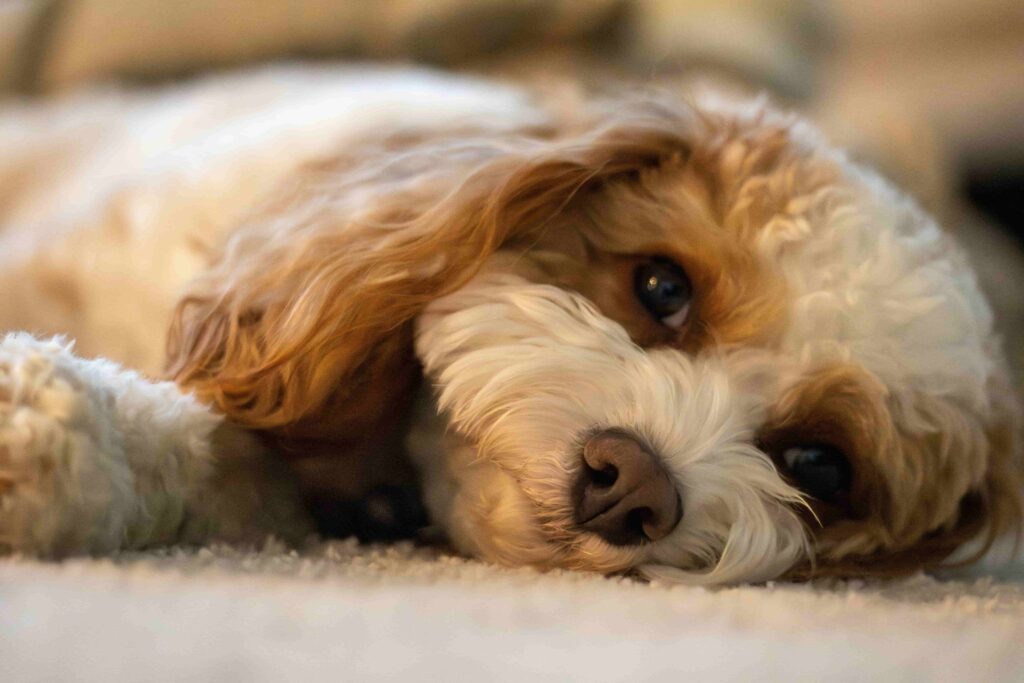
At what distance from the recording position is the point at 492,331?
4.39 ft

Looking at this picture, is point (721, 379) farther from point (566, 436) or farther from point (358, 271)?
point (358, 271)

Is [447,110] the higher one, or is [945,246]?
[447,110]

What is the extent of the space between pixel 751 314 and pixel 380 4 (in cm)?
203

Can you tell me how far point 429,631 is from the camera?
80cm

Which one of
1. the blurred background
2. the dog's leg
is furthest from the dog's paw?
the blurred background

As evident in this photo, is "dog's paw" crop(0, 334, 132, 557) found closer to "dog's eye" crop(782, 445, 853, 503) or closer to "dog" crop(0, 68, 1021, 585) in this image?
"dog" crop(0, 68, 1021, 585)

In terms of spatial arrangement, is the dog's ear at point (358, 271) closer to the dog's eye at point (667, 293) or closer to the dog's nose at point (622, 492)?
the dog's eye at point (667, 293)

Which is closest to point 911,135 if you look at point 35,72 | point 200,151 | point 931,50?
point 931,50

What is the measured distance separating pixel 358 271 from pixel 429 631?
0.68 m

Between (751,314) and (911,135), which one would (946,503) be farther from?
(911,135)

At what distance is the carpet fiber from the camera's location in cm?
72

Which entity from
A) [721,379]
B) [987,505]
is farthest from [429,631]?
[987,505]

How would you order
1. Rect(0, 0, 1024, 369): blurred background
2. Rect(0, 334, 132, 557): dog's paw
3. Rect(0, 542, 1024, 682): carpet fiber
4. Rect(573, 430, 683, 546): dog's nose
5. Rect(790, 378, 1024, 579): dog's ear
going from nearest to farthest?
1. Rect(0, 542, 1024, 682): carpet fiber
2. Rect(0, 334, 132, 557): dog's paw
3. Rect(573, 430, 683, 546): dog's nose
4. Rect(790, 378, 1024, 579): dog's ear
5. Rect(0, 0, 1024, 369): blurred background

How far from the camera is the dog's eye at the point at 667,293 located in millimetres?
1453
